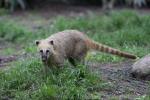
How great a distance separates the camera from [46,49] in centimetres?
772

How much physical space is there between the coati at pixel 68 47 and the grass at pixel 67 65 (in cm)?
20

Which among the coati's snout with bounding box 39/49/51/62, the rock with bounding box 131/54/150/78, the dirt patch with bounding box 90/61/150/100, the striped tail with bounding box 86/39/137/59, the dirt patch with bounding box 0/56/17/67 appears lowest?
the dirt patch with bounding box 0/56/17/67

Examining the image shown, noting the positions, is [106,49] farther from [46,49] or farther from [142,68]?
[46,49]

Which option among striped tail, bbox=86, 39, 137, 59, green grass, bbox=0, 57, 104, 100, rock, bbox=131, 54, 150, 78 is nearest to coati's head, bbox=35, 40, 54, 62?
green grass, bbox=0, 57, 104, 100

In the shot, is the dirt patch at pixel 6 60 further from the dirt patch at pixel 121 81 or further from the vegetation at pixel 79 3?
the vegetation at pixel 79 3

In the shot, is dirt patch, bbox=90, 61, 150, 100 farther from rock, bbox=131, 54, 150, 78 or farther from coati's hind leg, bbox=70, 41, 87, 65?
coati's hind leg, bbox=70, 41, 87, 65

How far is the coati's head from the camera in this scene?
25.2 ft

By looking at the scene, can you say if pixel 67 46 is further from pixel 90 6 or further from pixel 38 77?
pixel 90 6

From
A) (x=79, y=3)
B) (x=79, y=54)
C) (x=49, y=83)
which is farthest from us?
(x=79, y=3)

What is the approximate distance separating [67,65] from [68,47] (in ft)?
1.33

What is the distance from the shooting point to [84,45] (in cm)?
852

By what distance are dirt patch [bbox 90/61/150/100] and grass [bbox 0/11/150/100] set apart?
0.67 feet

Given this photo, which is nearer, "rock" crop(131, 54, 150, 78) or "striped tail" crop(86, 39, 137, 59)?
"rock" crop(131, 54, 150, 78)

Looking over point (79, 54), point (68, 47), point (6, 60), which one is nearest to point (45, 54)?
point (68, 47)
